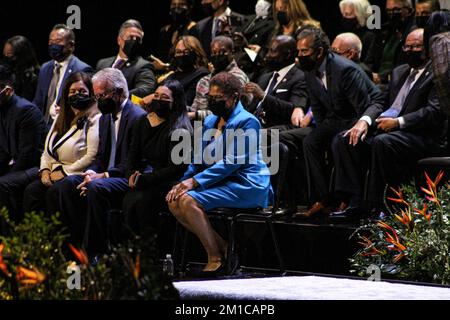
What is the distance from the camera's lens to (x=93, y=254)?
6.12m

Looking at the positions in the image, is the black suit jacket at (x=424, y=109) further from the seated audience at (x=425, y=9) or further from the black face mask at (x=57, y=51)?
the black face mask at (x=57, y=51)

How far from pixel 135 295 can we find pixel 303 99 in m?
4.48

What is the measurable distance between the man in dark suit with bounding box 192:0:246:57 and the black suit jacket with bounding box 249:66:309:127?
1.29m

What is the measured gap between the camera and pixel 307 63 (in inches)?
242

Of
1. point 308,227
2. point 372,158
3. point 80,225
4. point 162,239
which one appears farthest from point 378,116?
point 80,225

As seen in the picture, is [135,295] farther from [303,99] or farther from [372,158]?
[303,99]

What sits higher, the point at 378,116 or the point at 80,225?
the point at 378,116

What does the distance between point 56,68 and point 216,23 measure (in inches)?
54.1

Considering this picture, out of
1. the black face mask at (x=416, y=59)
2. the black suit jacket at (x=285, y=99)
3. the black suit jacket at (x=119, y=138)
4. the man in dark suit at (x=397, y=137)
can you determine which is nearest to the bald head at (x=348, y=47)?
the black suit jacket at (x=285, y=99)

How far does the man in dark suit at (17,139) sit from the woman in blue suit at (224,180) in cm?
161

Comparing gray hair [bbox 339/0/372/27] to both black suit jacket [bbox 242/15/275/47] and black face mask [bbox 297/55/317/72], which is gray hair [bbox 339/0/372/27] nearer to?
black suit jacket [bbox 242/15/275/47]

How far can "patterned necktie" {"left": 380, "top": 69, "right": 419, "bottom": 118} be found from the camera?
5.82 meters

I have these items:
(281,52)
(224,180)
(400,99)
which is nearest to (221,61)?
(281,52)
